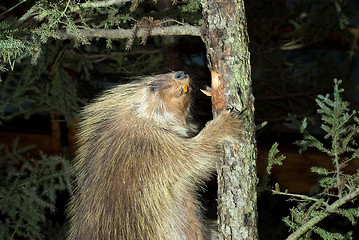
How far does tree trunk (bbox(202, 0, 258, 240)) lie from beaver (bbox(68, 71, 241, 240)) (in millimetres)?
130

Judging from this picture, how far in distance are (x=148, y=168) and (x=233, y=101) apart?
553mm

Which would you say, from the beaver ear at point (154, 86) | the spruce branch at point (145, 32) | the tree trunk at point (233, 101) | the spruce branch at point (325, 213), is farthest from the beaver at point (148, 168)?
the spruce branch at point (325, 213)

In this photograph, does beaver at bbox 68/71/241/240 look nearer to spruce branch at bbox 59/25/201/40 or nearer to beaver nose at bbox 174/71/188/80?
beaver nose at bbox 174/71/188/80

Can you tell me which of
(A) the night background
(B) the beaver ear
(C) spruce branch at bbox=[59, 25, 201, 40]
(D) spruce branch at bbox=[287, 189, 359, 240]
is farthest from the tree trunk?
(A) the night background

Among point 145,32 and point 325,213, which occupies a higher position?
point 145,32

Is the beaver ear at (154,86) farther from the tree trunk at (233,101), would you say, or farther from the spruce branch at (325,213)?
the spruce branch at (325,213)

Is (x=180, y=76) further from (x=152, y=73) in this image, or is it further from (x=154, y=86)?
(x=152, y=73)

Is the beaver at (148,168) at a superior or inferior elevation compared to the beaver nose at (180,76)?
inferior

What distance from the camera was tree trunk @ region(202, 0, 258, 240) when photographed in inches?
67.9

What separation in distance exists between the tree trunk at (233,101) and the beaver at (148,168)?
0.13 metres

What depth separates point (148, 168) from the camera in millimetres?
2064

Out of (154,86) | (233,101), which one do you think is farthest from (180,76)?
(233,101)

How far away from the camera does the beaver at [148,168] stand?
2037mm

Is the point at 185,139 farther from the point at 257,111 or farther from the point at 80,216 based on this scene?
the point at 257,111
